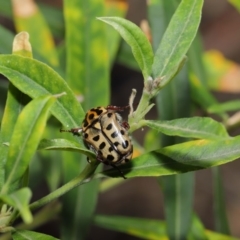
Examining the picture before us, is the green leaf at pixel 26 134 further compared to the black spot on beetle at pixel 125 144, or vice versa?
the black spot on beetle at pixel 125 144

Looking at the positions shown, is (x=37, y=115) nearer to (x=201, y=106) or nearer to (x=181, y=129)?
(x=181, y=129)

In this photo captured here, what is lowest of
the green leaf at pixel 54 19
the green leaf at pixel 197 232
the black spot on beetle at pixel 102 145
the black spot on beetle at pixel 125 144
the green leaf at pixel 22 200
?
the green leaf at pixel 197 232

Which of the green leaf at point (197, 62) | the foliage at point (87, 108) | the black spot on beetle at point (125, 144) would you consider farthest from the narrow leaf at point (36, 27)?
the black spot on beetle at point (125, 144)

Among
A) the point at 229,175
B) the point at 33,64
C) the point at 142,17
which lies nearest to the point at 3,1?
the point at 33,64

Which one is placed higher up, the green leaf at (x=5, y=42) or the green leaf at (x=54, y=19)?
the green leaf at (x=54, y=19)

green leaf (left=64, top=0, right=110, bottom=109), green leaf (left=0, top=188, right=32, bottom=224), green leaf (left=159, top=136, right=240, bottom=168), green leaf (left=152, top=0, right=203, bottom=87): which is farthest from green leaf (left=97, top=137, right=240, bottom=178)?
green leaf (left=64, top=0, right=110, bottom=109)

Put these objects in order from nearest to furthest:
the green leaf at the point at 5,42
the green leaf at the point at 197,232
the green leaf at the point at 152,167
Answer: the green leaf at the point at 152,167 < the green leaf at the point at 5,42 < the green leaf at the point at 197,232

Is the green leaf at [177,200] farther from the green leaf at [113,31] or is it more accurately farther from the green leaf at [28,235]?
the green leaf at [28,235]

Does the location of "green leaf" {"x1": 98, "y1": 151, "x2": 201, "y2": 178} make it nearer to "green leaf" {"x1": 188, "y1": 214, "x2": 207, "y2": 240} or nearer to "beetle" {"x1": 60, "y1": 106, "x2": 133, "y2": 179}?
"beetle" {"x1": 60, "y1": 106, "x2": 133, "y2": 179}
